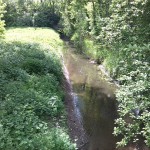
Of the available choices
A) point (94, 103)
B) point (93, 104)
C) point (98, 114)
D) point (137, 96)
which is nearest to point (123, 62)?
point (137, 96)

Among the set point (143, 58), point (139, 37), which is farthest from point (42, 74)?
point (143, 58)

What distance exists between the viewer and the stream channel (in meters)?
15.0

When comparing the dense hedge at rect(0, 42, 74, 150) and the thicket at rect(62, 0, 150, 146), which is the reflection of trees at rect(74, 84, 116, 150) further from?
the dense hedge at rect(0, 42, 74, 150)

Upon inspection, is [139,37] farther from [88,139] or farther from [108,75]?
A: [108,75]

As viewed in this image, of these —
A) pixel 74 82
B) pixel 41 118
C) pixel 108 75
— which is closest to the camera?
pixel 41 118

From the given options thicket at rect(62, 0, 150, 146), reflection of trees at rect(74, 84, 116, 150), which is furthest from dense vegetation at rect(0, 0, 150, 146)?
reflection of trees at rect(74, 84, 116, 150)

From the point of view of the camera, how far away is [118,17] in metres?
13.6

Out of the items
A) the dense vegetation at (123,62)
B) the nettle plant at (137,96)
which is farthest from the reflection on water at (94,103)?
the nettle plant at (137,96)

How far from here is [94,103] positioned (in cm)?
2095

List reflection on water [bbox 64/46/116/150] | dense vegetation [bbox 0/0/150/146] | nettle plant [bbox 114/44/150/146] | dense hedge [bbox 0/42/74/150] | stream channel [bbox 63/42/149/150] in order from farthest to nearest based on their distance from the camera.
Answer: reflection on water [bbox 64/46/116/150] → stream channel [bbox 63/42/149/150] → dense hedge [bbox 0/42/74/150] → dense vegetation [bbox 0/0/150/146] → nettle plant [bbox 114/44/150/146]

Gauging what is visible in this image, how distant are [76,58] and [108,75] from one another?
10.1m

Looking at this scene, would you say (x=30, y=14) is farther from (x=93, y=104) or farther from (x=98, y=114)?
(x=98, y=114)

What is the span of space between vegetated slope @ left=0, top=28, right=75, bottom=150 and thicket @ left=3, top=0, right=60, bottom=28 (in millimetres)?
45213

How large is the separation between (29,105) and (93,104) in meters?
8.16
